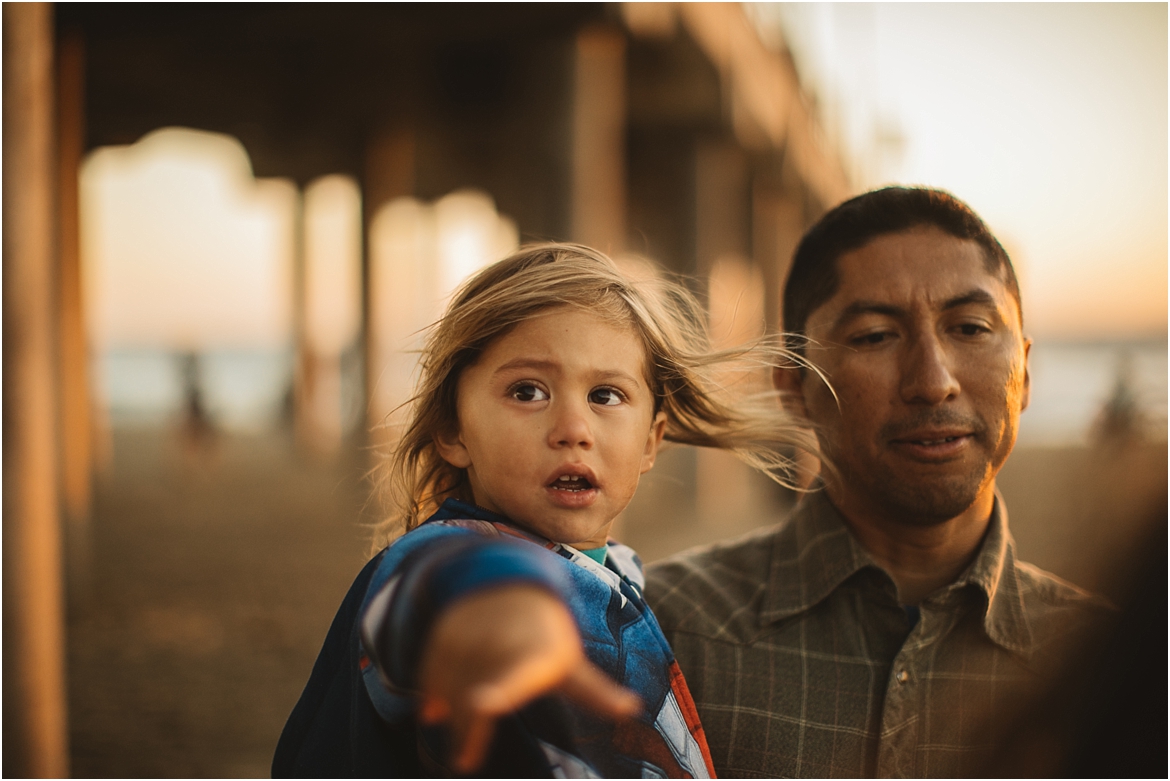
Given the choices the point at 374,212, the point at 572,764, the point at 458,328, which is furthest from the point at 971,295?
the point at 374,212

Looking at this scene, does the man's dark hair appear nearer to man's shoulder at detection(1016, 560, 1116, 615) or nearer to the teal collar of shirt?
the teal collar of shirt

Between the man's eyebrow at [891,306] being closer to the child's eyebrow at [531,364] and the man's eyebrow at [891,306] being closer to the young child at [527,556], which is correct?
the young child at [527,556]

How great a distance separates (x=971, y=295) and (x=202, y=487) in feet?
53.9

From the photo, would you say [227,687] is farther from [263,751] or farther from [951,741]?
[951,741]

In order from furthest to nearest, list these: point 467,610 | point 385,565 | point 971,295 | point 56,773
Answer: point 56,773, point 971,295, point 385,565, point 467,610

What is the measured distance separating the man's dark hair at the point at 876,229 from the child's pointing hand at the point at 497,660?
3.88ft

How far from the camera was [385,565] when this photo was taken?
1146mm

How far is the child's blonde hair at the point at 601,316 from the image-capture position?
1570mm

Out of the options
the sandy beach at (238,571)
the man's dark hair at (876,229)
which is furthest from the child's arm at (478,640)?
the man's dark hair at (876,229)

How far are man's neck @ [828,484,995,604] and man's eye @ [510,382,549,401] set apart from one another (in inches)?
33.1

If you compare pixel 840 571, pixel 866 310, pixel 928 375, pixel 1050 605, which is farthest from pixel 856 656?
pixel 866 310

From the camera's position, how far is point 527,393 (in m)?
1.49

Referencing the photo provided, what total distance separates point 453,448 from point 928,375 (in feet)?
3.06

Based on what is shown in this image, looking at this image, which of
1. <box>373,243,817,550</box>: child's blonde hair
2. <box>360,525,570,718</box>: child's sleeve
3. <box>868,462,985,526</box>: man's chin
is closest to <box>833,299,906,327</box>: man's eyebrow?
<box>373,243,817,550</box>: child's blonde hair
